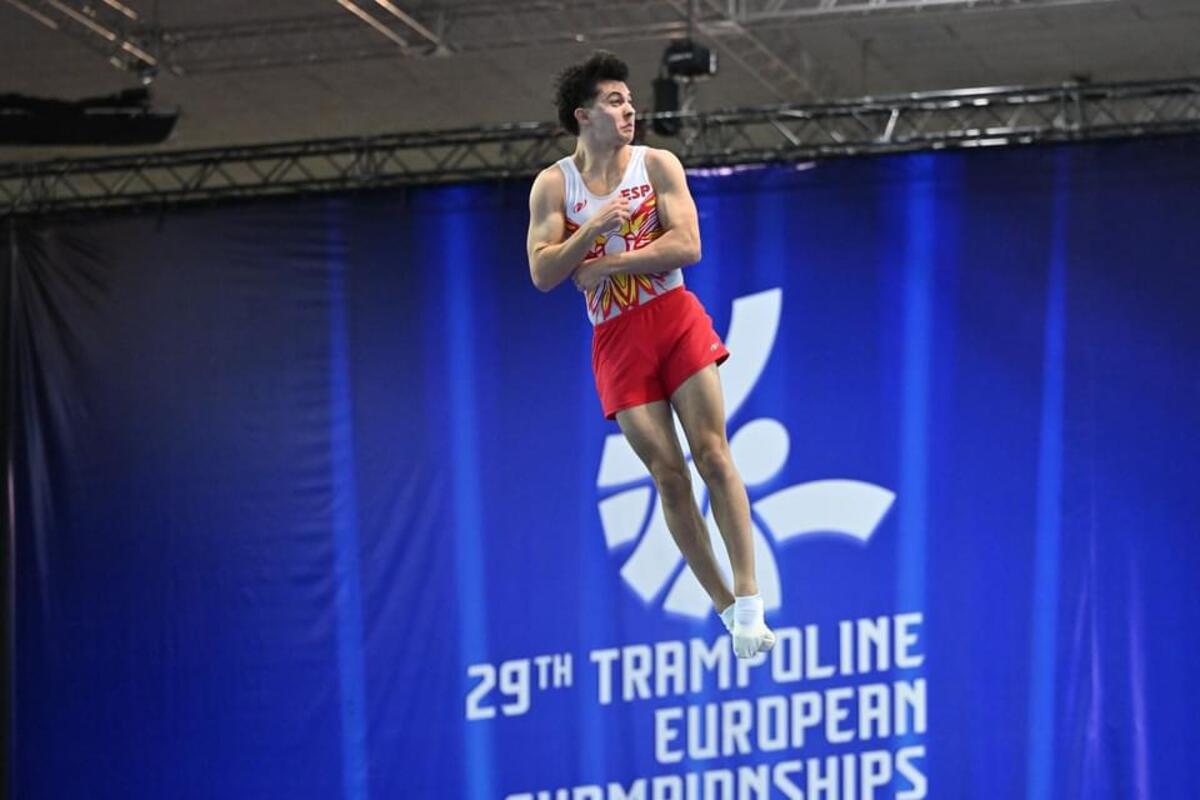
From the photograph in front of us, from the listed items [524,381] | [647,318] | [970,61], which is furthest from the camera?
[970,61]

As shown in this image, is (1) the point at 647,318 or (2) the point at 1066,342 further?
(2) the point at 1066,342

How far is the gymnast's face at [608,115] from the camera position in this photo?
474 cm

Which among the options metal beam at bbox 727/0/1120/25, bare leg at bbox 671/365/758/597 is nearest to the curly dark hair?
bare leg at bbox 671/365/758/597

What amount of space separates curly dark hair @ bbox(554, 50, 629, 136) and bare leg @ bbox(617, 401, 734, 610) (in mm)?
795

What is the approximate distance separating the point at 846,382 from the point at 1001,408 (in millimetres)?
672

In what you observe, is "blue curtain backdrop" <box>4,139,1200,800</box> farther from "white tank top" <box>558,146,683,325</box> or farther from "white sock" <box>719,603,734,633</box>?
"white tank top" <box>558,146,683,325</box>

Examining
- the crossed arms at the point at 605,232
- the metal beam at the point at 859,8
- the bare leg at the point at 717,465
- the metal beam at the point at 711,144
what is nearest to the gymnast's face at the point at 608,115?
the crossed arms at the point at 605,232

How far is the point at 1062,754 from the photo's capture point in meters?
7.76

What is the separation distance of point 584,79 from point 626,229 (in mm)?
400

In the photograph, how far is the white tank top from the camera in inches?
188

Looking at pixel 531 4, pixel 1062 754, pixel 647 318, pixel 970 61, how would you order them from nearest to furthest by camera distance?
pixel 647 318 < pixel 1062 754 < pixel 531 4 < pixel 970 61

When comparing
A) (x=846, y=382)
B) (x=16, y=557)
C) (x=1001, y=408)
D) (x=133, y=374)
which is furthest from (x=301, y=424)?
(x=1001, y=408)

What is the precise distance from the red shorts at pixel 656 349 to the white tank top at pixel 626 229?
3cm

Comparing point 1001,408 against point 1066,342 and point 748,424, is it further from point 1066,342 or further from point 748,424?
point 748,424
